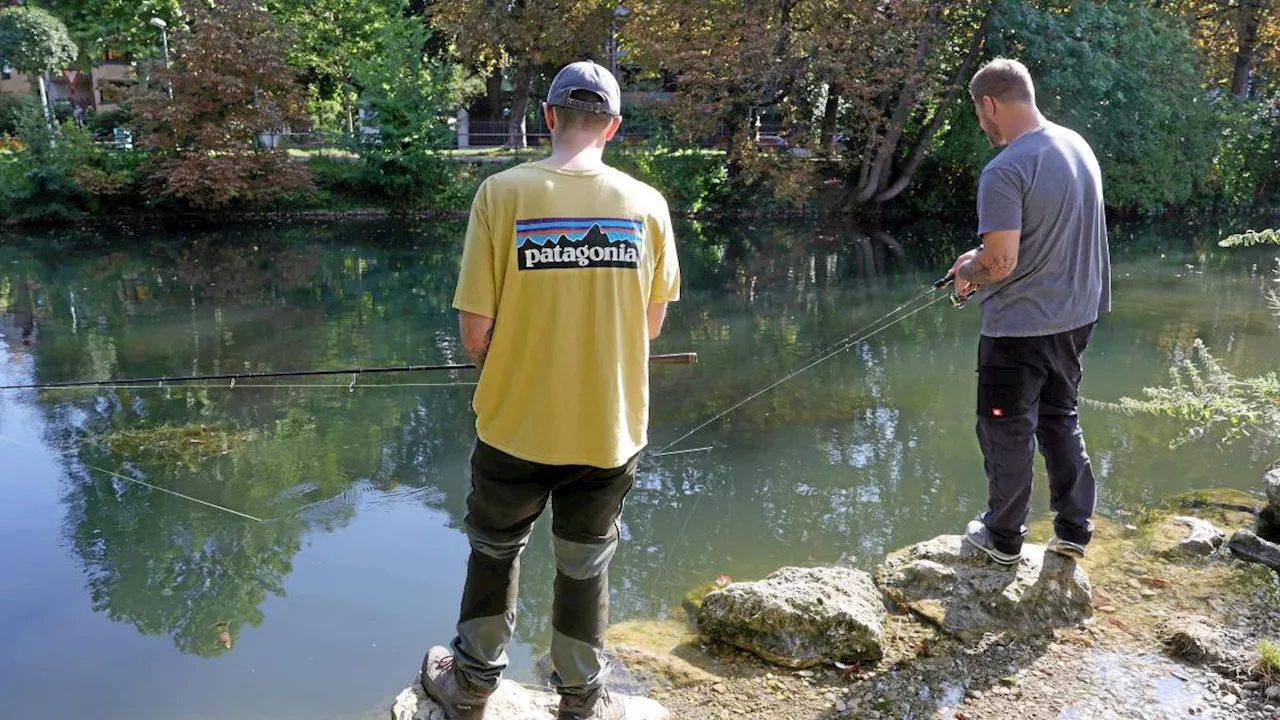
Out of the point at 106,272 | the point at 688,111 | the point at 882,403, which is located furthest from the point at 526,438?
the point at 688,111

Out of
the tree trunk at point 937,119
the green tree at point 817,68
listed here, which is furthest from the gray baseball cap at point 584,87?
the tree trunk at point 937,119

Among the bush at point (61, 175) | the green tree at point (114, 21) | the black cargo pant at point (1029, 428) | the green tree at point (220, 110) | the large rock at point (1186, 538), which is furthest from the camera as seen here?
the green tree at point (114, 21)

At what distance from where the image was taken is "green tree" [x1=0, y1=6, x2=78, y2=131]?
22.9 metres

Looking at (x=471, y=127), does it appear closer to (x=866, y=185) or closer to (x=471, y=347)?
(x=866, y=185)

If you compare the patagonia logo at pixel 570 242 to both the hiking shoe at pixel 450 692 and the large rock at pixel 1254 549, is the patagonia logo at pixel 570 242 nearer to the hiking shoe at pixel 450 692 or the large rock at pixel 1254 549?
the hiking shoe at pixel 450 692

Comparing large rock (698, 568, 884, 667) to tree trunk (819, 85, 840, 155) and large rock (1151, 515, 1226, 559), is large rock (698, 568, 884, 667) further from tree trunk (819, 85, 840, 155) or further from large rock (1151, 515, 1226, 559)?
tree trunk (819, 85, 840, 155)

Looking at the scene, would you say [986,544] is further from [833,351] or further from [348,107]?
[348,107]

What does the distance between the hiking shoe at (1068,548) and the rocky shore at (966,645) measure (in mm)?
25

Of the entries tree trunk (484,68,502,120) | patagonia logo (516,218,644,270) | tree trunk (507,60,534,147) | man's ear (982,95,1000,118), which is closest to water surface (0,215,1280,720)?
patagonia logo (516,218,644,270)

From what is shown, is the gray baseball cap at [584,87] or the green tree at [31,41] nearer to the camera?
the gray baseball cap at [584,87]

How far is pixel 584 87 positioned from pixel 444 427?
4561 millimetres

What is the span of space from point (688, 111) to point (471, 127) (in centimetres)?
1163

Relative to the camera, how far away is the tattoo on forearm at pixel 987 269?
313 centimetres

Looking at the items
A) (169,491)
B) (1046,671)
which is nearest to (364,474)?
(169,491)
